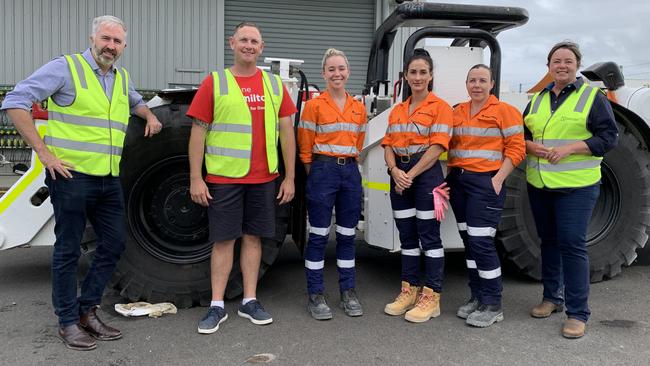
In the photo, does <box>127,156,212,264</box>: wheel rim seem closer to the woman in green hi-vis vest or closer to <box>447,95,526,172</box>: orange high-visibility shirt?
<box>447,95,526,172</box>: orange high-visibility shirt

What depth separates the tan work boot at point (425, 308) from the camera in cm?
366

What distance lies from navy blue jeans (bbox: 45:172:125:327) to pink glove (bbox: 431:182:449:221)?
6.24ft

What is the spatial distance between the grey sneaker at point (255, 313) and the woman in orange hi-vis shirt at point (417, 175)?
0.80 meters

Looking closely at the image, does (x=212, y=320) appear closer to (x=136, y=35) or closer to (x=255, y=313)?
(x=255, y=313)

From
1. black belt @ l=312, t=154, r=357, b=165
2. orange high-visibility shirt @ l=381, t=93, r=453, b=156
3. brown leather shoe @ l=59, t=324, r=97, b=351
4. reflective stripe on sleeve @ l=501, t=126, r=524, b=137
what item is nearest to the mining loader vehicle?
black belt @ l=312, t=154, r=357, b=165

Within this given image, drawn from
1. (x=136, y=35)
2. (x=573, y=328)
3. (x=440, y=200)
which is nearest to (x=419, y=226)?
(x=440, y=200)

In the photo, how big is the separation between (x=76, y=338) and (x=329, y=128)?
1911mm

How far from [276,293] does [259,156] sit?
1173 mm

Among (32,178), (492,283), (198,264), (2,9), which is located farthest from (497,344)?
(2,9)

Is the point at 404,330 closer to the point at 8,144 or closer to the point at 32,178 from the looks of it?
the point at 32,178

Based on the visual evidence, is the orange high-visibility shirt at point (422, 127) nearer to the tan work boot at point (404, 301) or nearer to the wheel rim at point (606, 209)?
the tan work boot at point (404, 301)

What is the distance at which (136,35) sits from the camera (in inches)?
434

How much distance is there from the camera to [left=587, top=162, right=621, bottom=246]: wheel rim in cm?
441

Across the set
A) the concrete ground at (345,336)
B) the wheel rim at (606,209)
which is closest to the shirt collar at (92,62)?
the concrete ground at (345,336)
